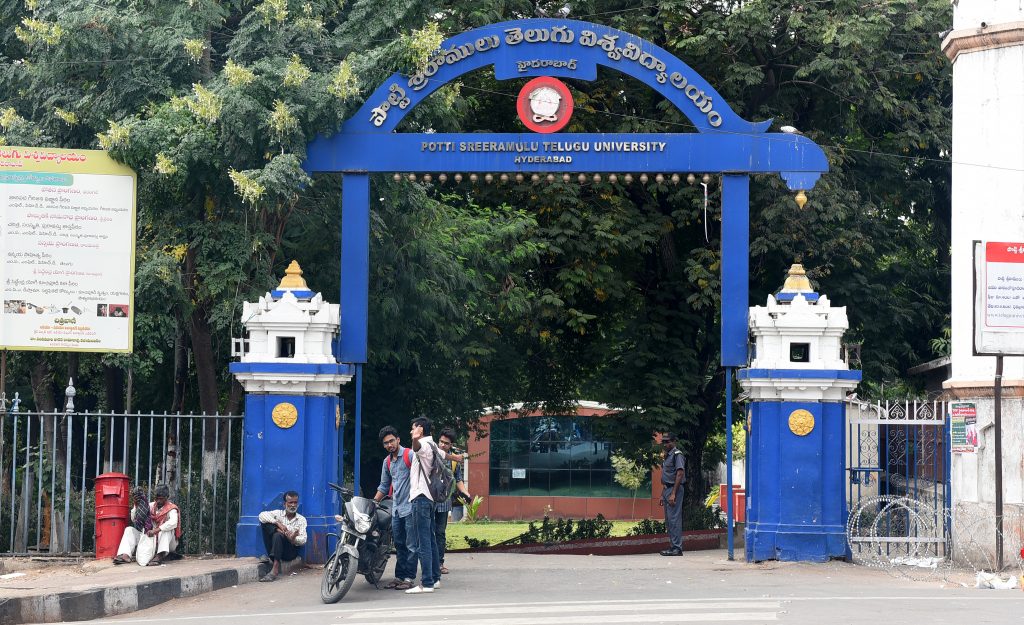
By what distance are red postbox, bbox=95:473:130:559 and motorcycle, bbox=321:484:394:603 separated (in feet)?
8.83

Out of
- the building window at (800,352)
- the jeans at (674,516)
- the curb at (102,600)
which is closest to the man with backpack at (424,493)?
the curb at (102,600)

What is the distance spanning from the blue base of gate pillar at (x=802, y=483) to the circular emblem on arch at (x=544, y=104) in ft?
12.9

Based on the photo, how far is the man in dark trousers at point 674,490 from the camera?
15625mm

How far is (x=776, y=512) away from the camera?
1430 centimetres

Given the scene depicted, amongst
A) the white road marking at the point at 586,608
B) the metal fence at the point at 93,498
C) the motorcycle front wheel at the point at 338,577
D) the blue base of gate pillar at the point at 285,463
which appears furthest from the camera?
the blue base of gate pillar at the point at 285,463

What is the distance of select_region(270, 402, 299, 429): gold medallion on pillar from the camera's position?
1422cm

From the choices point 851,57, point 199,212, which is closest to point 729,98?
point 851,57

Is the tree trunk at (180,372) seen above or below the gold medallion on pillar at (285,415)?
above

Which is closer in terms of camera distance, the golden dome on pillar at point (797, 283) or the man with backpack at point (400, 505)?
the man with backpack at point (400, 505)

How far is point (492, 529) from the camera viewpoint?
38.9 m

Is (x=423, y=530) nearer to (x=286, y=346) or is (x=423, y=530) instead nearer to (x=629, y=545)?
(x=286, y=346)

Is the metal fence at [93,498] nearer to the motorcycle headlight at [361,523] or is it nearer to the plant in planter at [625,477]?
the motorcycle headlight at [361,523]

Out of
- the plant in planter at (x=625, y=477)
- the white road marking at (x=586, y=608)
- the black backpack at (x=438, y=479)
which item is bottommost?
the plant in planter at (x=625, y=477)

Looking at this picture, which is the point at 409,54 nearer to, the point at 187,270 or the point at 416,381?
the point at 187,270
